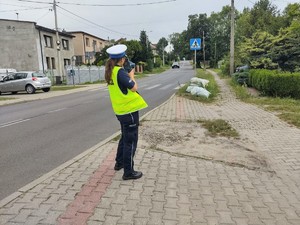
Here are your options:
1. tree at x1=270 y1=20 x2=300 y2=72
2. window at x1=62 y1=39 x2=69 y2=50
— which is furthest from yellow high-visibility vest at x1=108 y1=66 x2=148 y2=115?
window at x1=62 y1=39 x2=69 y2=50

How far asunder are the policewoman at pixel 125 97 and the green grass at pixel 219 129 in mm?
3177

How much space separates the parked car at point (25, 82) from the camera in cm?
2178

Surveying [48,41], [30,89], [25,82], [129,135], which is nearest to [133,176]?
[129,135]

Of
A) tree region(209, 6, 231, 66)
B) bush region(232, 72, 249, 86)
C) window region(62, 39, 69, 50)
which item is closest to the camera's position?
bush region(232, 72, 249, 86)

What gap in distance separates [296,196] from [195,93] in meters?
11.0

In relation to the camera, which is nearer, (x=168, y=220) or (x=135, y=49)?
(x=168, y=220)

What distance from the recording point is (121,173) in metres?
4.52

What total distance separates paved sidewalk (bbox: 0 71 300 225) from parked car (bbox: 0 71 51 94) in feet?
58.4

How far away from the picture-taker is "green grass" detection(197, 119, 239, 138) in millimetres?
6957

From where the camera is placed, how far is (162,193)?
3.83m

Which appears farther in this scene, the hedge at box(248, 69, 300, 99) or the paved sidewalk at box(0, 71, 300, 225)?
the hedge at box(248, 69, 300, 99)

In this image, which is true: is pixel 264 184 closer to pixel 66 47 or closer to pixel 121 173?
pixel 121 173

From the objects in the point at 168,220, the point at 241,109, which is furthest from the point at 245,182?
the point at 241,109

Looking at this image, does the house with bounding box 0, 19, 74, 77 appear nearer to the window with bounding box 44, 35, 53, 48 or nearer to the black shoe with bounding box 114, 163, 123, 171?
the window with bounding box 44, 35, 53, 48
